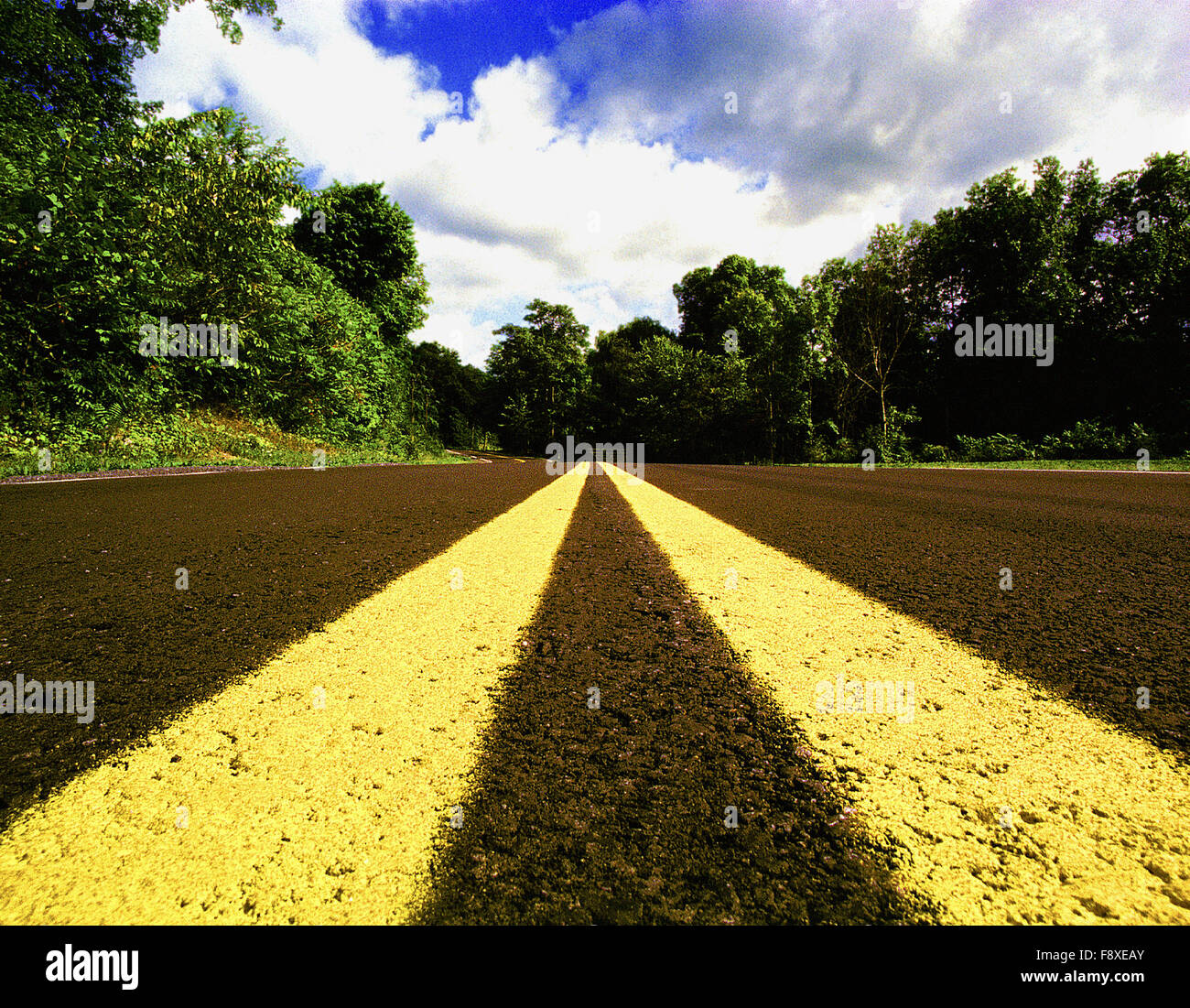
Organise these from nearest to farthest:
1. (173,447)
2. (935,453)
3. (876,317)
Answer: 1. (173,447)
2. (935,453)
3. (876,317)

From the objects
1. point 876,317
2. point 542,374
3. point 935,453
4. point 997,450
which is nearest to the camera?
point 997,450

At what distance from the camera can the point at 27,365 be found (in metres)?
9.15

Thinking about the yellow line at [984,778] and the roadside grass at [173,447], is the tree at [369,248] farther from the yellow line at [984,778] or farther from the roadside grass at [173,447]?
the yellow line at [984,778]

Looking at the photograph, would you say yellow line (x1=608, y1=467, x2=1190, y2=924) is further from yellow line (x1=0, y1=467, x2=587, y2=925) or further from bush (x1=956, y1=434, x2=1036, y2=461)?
bush (x1=956, y1=434, x2=1036, y2=461)

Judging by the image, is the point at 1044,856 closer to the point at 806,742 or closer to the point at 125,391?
the point at 806,742

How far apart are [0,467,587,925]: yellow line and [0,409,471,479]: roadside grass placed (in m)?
8.90

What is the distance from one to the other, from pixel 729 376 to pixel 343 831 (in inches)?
1213

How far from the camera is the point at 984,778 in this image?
938mm

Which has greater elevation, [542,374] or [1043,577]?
[542,374]

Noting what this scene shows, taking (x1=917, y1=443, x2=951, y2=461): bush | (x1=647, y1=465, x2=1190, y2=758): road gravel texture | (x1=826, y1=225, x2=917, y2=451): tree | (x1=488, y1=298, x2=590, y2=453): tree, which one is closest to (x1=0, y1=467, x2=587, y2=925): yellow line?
(x1=647, y1=465, x2=1190, y2=758): road gravel texture

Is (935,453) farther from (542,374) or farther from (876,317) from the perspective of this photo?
(542,374)

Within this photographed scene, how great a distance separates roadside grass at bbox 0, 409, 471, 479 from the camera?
822 centimetres

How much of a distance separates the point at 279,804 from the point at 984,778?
126 centimetres

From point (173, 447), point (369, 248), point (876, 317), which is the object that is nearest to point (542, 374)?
point (369, 248)
